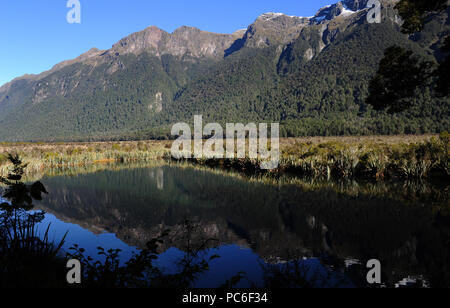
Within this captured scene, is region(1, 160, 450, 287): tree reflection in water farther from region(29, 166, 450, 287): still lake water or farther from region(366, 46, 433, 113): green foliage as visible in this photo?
region(366, 46, 433, 113): green foliage

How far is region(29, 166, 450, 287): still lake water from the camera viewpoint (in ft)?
24.1

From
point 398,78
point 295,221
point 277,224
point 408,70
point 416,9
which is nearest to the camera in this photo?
point 416,9

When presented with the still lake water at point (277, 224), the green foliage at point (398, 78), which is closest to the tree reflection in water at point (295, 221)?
the still lake water at point (277, 224)

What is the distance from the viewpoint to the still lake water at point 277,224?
736cm

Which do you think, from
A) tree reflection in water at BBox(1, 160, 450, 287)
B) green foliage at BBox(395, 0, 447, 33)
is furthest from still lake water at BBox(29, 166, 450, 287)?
green foliage at BBox(395, 0, 447, 33)

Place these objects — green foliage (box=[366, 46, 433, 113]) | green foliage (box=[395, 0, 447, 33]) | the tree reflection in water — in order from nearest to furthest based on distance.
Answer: the tree reflection in water, green foliage (box=[395, 0, 447, 33]), green foliage (box=[366, 46, 433, 113])

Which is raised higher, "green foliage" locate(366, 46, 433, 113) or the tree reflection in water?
"green foliage" locate(366, 46, 433, 113)

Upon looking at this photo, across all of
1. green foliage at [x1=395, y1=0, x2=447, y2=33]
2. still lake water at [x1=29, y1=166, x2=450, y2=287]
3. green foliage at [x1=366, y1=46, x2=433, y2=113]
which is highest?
green foliage at [x1=395, y1=0, x2=447, y2=33]

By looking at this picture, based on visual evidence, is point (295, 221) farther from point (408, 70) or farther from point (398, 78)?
point (408, 70)

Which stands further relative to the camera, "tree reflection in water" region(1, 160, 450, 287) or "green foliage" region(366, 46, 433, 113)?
"green foliage" region(366, 46, 433, 113)

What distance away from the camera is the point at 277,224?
11180 mm

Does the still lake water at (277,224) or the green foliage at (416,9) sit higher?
the green foliage at (416,9)

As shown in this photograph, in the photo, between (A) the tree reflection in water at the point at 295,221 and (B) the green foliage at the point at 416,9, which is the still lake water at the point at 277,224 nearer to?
(A) the tree reflection in water at the point at 295,221

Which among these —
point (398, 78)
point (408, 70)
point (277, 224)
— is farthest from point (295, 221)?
point (408, 70)
